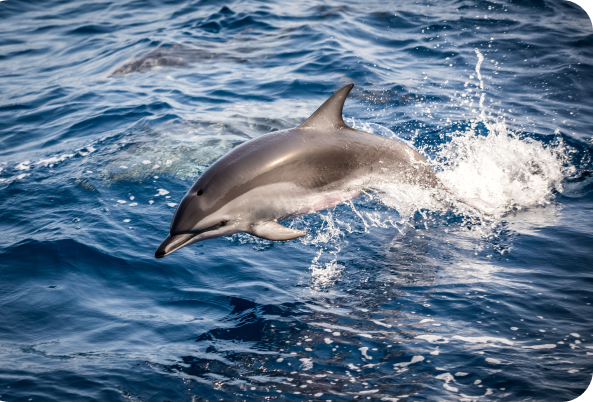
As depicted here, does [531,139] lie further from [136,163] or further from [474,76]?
[136,163]

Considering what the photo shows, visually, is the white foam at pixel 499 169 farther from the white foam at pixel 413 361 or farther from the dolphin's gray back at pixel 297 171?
the white foam at pixel 413 361

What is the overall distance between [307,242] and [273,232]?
183cm

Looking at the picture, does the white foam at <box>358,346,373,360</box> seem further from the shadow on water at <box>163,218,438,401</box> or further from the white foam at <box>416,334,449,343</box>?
the white foam at <box>416,334,449,343</box>

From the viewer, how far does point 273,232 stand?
536 centimetres

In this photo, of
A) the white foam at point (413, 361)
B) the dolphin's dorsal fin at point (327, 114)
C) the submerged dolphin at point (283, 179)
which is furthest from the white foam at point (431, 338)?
the dolphin's dorsal fin at point (327, 114)

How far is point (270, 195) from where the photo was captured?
5523 millimetres

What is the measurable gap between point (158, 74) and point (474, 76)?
28.1 ft

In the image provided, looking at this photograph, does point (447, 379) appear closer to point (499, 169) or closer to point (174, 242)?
point (174, 242)

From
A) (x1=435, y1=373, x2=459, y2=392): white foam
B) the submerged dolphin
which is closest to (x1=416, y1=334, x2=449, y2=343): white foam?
(x1=435, y1=373, x2=459, y2=392): white foam

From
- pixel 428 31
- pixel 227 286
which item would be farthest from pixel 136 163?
pixel 428 31

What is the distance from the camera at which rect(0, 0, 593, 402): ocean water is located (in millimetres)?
4645

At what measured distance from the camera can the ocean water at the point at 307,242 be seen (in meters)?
4.64

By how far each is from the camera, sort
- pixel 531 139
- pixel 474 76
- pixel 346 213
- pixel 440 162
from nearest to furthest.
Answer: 1. pixel 346 213
2. pixel 440 162
3. pixel 531 139
4. pixel 474 76

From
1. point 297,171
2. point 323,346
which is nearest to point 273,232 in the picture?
point 297,171
